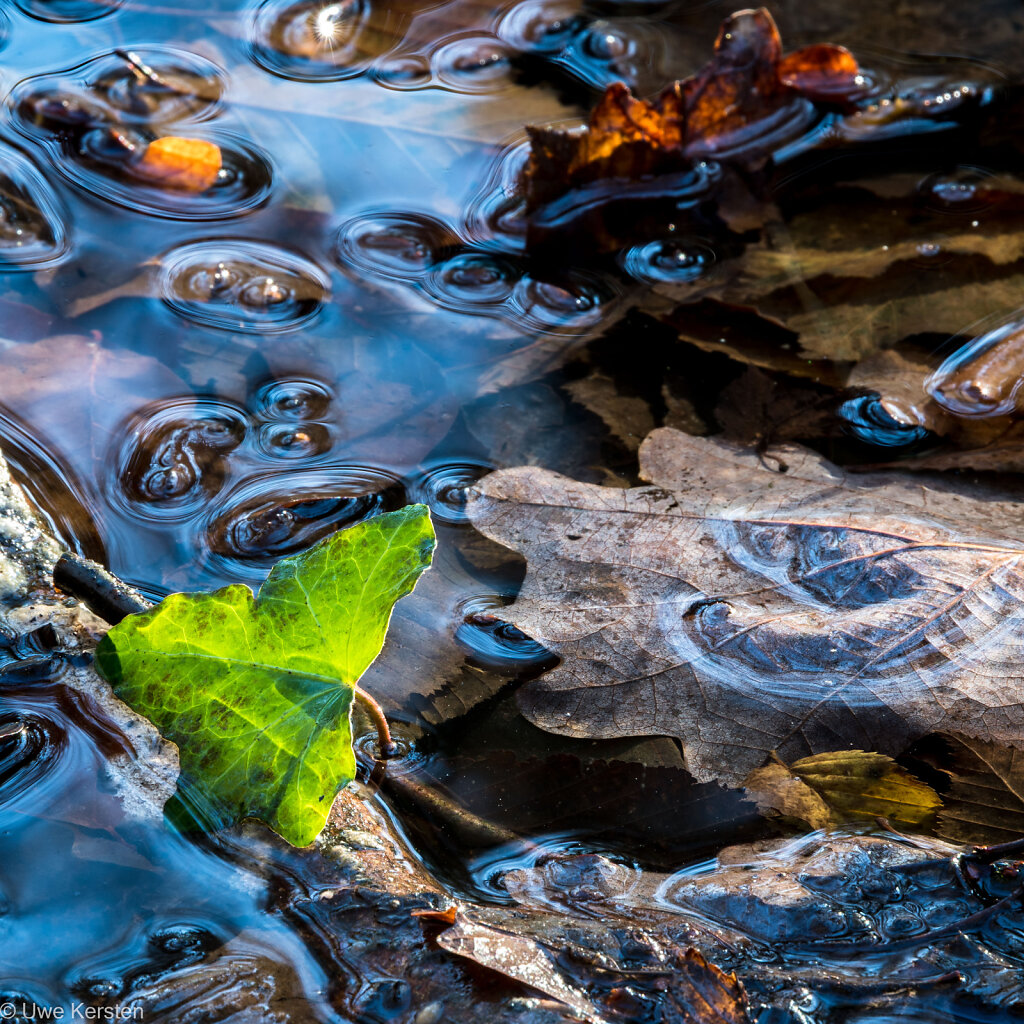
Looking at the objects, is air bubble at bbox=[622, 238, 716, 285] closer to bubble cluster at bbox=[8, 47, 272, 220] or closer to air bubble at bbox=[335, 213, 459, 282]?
air bubble at bbox=[335, 213, 459, 282]

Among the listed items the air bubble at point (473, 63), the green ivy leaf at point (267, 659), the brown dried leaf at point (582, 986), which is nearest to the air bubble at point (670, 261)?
the air bubble at point (473, 63)

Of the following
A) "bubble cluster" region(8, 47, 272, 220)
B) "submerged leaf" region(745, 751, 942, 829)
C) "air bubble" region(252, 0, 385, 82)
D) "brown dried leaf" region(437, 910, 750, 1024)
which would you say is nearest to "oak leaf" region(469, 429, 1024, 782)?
"submerged leaf" region(745, 751, 942, 829)

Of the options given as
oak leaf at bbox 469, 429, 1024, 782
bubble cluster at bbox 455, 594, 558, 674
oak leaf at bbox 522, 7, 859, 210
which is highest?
oak leaf at bbox 522, 7, 859, 210

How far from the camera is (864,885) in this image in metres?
1.41

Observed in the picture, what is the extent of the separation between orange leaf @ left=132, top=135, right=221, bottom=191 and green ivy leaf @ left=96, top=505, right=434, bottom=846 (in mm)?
1750

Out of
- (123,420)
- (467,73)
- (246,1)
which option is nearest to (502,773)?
(123,420)

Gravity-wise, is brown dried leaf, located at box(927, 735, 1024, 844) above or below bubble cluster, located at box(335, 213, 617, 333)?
below

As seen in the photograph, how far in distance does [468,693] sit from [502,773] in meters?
0.17

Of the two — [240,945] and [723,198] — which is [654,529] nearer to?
[240,945]

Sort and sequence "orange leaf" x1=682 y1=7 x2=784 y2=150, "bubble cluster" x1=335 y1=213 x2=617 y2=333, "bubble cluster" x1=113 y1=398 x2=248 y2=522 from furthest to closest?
"orange leaf" x1=682 y1=7 x2=784 y2=150 → "bubble cluster" x1=335 y1=213 x2=617 y2=333 → "bubble cluster" x1=113 y1=398 x2=248 y2=522

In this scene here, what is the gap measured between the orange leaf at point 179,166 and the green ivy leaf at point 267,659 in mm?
1750

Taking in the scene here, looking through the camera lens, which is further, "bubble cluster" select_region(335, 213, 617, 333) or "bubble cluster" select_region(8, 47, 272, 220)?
"bubble cluster" select_region(8, 47, 272, 220)

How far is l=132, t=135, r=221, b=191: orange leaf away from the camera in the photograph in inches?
107

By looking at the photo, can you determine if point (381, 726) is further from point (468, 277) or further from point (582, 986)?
point (468, 277)
